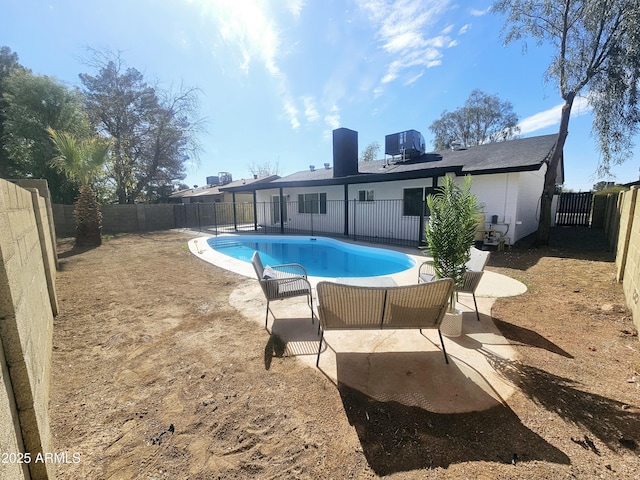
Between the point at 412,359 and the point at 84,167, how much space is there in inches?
457

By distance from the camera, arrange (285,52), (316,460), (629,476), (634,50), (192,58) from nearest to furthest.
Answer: (629,476) → (316,460) → (634,50) → (285,52) → (192,58)

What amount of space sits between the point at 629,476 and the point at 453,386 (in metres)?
0.96

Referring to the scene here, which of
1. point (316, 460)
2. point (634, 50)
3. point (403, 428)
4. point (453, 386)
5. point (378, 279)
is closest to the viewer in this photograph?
point (316, 460)

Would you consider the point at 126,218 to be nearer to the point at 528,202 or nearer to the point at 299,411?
the point at 299,411

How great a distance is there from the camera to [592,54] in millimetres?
7039

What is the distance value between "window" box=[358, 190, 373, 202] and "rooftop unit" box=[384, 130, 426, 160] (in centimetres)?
239

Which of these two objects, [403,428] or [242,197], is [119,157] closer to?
[242,197]

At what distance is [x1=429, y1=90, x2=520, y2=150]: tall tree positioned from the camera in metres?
23.6

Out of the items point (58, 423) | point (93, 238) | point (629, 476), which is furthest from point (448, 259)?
point (93, 238)

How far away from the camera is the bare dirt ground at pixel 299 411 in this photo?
1562 mm

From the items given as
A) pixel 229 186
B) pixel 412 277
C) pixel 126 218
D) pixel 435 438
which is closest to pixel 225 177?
pixel 229 186

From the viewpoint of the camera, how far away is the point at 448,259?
2.95m

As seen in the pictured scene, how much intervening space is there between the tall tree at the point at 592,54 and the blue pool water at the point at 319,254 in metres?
5.12

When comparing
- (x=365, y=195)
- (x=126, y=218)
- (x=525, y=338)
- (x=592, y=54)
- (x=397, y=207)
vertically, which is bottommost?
(x=525, y=338)
